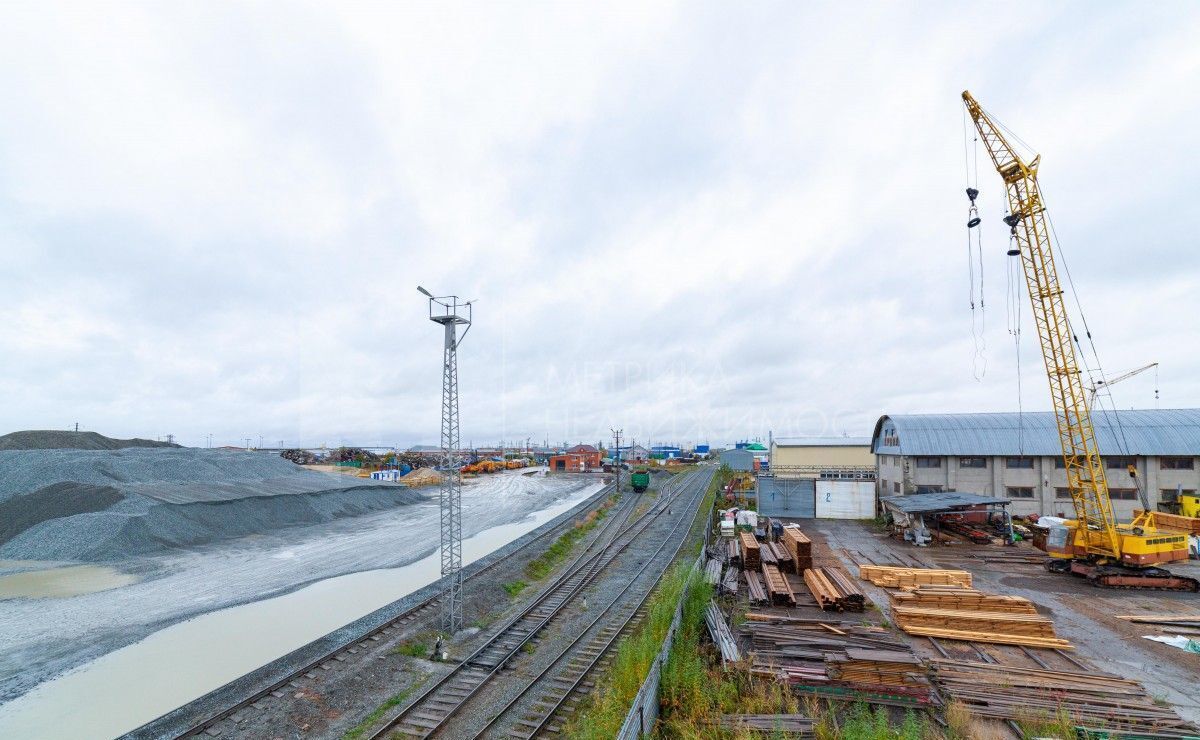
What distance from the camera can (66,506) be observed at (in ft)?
106

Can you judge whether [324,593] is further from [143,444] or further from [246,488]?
[143,444]

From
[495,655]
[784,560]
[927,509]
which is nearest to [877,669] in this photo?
[495,655]

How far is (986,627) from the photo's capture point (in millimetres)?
15852

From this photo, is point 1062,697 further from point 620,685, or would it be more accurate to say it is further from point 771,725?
point 620,685


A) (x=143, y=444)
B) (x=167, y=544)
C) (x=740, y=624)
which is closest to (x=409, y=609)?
(x=740, y=624)

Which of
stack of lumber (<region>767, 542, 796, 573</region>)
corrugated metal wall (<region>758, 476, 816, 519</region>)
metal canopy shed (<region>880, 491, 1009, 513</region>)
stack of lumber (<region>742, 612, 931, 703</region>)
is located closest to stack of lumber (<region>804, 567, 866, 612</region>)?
stack of lumber (<region>742, 612, 931, 703</region>)

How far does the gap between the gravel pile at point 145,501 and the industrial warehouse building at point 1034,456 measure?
1807 inches

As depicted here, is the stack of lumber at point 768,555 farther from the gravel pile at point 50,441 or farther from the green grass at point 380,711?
the gravel pile at point 50,441

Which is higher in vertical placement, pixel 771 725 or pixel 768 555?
pixel 771 725

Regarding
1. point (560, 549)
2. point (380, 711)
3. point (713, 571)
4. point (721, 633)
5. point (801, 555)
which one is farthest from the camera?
point (560, 549)

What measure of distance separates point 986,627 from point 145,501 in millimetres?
43555

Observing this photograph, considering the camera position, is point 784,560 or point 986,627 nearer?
point 986,627

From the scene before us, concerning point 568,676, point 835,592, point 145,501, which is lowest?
point 568,676

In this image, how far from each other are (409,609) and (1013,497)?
39.6 m
